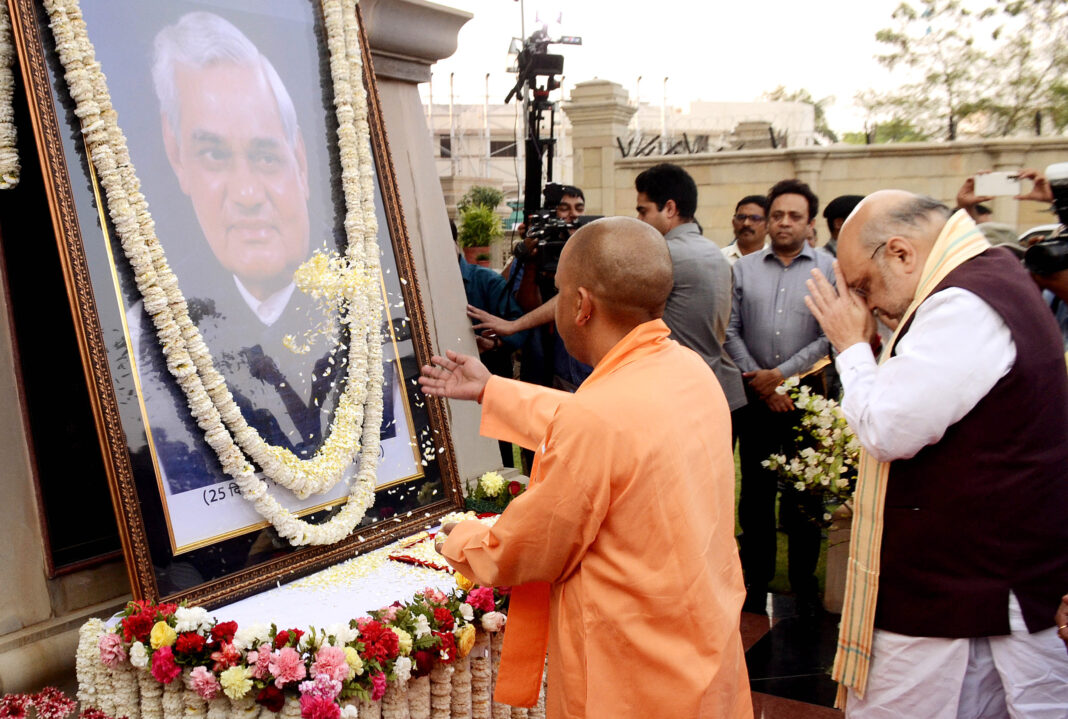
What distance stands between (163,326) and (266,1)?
1.39m

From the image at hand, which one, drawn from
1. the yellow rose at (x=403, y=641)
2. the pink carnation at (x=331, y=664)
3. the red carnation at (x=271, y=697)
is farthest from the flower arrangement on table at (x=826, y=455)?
the red carnation at (x=271, y=697)

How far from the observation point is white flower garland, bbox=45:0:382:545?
2.70 metres

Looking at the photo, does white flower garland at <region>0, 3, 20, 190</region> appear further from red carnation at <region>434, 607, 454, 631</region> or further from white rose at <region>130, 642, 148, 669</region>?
red carnation at <region>434, 607, 454, 631</region>

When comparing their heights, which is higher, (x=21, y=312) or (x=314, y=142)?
(x=314, y=142)

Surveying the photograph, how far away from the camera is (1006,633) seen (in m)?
2.16

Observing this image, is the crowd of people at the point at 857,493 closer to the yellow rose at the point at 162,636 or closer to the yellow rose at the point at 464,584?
the yellow rose at the point at 464,584

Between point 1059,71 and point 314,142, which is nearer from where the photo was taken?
point 314,142

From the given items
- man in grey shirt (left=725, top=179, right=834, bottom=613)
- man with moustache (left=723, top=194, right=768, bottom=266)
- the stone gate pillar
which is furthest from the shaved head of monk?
the stone gate pillar

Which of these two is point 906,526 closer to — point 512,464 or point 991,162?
point 512,464

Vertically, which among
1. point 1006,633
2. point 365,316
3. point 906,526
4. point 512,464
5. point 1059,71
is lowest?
point 512,464

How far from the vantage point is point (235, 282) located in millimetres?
3078

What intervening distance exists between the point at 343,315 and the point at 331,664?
141 centimetres

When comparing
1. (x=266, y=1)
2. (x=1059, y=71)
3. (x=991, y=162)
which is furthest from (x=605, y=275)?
(x=1059, y=71)

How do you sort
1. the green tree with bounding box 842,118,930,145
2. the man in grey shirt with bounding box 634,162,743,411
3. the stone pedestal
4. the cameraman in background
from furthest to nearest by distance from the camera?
the green tree with bounding box 842,118,930,145, the cameraman in background, the stone pedestal, the man in grey shirt with bounding box 634,162,743,411
